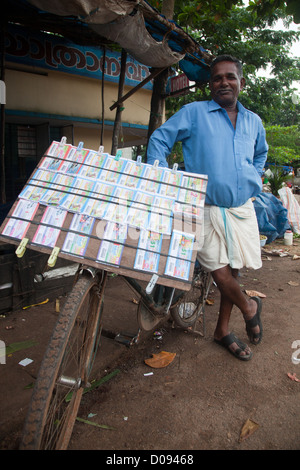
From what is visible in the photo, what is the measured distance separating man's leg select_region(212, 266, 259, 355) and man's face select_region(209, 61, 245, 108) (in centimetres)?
119

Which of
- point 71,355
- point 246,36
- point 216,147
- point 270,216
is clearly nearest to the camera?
point 71,355

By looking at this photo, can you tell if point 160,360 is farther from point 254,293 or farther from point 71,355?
point 254,293

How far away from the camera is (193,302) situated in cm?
289

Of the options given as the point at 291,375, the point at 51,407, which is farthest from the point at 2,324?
the point at 291,375

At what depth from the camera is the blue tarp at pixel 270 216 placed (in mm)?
5863

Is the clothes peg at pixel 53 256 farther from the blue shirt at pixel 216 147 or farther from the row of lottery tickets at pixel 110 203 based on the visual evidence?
the blue shirt at pixel 216 147

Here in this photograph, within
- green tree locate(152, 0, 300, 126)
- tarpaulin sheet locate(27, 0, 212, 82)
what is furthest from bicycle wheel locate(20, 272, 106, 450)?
green tree locate(152, 0, 300, 126)

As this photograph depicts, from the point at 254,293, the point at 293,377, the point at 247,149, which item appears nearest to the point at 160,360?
the point at 293,377

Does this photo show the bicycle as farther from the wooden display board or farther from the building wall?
the building wall

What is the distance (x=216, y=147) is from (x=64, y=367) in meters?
1.64

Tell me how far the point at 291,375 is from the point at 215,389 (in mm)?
595

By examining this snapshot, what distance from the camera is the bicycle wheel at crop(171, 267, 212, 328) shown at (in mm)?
2656

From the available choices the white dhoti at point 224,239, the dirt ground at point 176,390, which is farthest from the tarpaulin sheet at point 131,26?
the dirt ground at point 176,390
